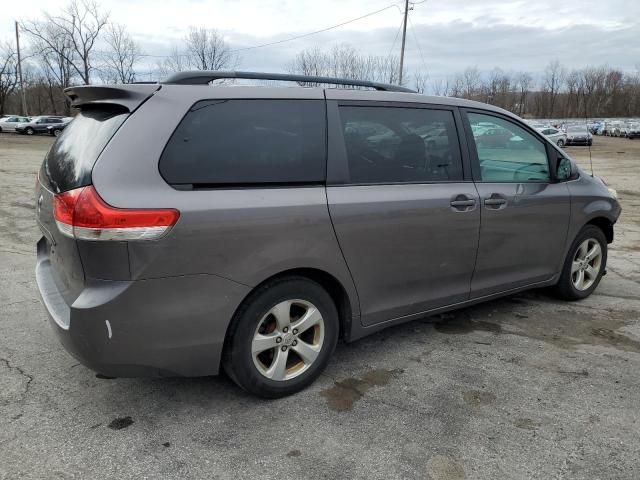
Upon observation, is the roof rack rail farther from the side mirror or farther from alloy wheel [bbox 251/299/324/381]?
the side mirror

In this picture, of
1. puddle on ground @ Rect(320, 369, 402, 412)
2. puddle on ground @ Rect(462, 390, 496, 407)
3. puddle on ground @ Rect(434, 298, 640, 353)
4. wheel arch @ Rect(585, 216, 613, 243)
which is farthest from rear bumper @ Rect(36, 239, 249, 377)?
wheel arch @ Rect(585, 216, 613, 243)

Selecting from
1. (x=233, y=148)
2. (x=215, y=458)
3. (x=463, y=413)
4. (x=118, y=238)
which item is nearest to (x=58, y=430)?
(x=215, y=458)

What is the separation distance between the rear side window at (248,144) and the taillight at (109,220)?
21 centimetres

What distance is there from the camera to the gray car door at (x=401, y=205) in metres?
3.01

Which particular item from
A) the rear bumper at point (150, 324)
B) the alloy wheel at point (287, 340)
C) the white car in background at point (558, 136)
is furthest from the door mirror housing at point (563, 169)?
the white car in background at point (558, 136)

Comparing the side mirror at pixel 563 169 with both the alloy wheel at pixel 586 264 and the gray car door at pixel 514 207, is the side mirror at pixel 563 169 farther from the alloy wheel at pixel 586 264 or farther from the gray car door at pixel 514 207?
the alloy wheel at pixel 586 264

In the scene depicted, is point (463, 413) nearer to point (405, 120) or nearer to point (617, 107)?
point (405, 120)

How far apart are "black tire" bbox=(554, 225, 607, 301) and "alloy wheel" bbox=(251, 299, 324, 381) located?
258 centimetres

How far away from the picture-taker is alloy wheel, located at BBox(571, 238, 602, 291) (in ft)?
14.9

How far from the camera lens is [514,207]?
12.4ft

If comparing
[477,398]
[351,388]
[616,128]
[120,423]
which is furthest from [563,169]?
[616,128]

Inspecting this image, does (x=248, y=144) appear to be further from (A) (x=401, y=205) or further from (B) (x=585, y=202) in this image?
(B) (x=585, y=202)

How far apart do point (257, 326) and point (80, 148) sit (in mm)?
1309

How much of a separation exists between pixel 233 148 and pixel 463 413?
1.89 meters
